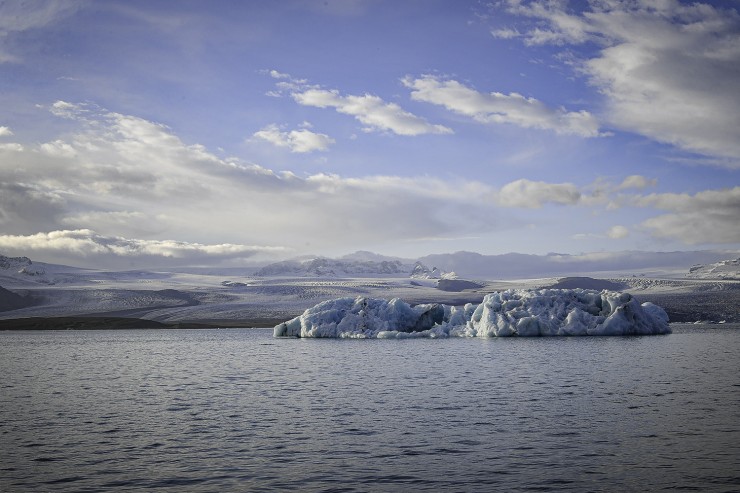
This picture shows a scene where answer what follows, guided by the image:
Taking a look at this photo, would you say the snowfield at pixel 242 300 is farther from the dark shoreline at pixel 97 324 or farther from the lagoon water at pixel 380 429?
the lagoon water at pixel 380 429

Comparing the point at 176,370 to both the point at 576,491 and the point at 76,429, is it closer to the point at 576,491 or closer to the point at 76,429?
the point at 76,429

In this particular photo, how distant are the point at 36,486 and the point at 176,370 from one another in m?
24.8

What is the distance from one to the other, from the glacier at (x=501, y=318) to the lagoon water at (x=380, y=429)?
29242 millimetres

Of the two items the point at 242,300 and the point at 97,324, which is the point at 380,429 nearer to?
the point at 97,324

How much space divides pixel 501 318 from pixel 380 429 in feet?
157

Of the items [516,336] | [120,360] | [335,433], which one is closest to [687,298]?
[516,336]

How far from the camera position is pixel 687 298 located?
146500 mm

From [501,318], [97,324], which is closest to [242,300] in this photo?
[97,324]

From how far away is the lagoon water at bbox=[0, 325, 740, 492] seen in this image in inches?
484

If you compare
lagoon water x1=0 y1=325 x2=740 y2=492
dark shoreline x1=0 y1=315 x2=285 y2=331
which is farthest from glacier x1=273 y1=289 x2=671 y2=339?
dark shoreline x1=0 y1=315 x2=285 y2=331

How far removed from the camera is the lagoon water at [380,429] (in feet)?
40.4

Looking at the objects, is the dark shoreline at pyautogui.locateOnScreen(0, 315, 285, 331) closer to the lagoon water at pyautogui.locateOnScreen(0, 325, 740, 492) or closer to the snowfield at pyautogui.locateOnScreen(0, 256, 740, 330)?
the snowfield at pyautogui.locateOnScreen(0, 256, 740, 330)

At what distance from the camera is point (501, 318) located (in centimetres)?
6338

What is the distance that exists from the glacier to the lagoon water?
29242 mm
